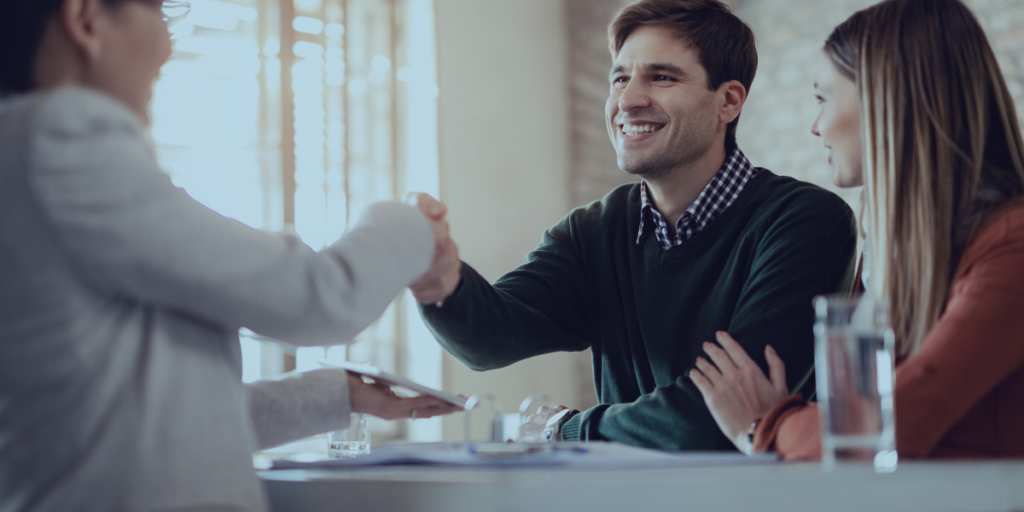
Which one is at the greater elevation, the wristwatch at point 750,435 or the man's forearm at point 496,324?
the man's forearm at point 496,324

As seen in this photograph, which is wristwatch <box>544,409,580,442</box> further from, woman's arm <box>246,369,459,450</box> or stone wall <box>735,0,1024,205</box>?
stone wall <box>735,0,1024,205</box>

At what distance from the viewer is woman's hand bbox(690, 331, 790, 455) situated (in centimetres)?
110

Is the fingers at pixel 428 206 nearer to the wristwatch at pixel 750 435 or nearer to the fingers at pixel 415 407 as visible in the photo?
the fingers at pixel 415 407

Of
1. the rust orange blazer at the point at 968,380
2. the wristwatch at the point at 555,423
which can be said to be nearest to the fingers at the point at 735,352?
the rust orange blazer at the point at 968,380

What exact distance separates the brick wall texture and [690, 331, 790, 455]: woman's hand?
9.76 ft

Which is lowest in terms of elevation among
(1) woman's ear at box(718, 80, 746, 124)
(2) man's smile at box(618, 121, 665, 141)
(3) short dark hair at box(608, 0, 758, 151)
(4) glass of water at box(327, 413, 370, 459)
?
(4) glass of water at box(327, 413, 370, 459)

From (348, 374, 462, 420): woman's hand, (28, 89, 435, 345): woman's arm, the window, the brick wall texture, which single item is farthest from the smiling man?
the brick wall texture

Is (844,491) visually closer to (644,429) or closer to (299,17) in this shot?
(644,429)

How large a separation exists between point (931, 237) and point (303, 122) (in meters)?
3.23

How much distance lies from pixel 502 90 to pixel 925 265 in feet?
12.1

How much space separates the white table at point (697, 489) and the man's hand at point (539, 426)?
0.79m

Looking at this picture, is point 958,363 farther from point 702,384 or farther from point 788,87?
A: point 788,87

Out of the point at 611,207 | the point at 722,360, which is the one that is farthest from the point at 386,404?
the point at 611,207

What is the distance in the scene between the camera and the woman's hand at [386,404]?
39.4 inches
